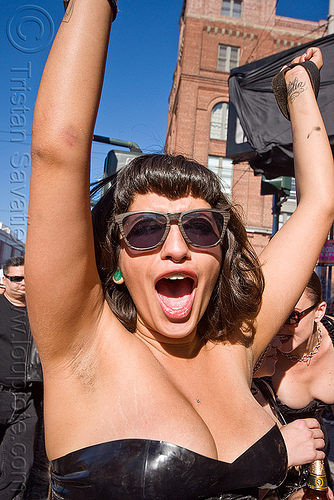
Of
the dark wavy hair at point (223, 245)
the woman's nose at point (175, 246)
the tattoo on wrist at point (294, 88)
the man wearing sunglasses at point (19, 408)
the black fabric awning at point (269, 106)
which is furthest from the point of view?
the black fabric awning at point (269, 106)

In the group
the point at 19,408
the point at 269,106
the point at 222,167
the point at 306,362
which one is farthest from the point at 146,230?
the point at 222,167

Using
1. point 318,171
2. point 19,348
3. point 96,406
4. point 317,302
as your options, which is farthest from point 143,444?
point 19,348

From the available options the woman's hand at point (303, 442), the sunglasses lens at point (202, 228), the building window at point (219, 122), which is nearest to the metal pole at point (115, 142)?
the sunglasses lens at point (202, 228)

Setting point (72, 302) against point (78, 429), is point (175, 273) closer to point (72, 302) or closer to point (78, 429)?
point (72, 302)

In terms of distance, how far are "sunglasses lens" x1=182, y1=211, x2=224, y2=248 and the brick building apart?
63.4ft

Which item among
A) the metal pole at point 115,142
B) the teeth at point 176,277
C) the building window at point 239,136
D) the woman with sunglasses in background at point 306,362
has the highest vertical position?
the building window at point 239,136

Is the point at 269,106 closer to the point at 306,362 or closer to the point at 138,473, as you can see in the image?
the point at 306,362

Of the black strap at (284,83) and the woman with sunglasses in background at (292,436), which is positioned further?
the black strap at (284,83)

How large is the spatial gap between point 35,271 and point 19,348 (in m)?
3.18

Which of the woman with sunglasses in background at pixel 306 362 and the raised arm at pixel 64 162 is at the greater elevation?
the raised arm at pixel 64 162

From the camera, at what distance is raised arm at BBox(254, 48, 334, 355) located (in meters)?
1.54

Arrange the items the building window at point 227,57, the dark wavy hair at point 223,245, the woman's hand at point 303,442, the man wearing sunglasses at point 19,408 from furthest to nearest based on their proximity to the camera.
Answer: the building window at point 227,57 < the man wearing sunglasses at point 19,408 < the woman's hand at point 303,442 < the dark wavy hair at point 223,245

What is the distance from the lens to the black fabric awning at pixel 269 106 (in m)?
3.70

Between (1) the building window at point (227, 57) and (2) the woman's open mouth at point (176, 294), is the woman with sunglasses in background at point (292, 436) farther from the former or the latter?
(1) the building window at point (227, 57)
